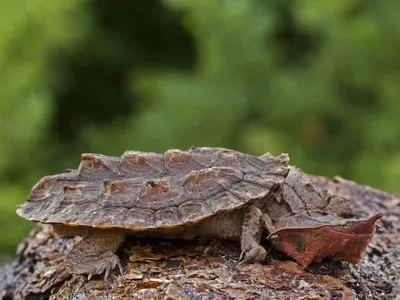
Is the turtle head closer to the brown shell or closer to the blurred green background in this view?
the brown shell

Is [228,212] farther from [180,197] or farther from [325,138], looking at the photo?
[325,138]

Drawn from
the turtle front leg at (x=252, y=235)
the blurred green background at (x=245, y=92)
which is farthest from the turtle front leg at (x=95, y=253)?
the blurred green background at (x=245, y=92)

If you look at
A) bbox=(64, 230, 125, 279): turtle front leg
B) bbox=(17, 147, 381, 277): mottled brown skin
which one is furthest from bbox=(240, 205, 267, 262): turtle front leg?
bbox=(64, 230, 125, 279): turtle front leg

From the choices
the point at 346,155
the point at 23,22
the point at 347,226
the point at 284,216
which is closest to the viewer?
the point at 347,226

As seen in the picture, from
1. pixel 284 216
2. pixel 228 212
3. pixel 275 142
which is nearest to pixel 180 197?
pixel 228 212

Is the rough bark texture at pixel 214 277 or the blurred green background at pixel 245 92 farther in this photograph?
the blurred green background at pixel 245 92

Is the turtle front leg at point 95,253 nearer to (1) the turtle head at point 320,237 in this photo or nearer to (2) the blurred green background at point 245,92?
(1) the turtle head at point 320,237
